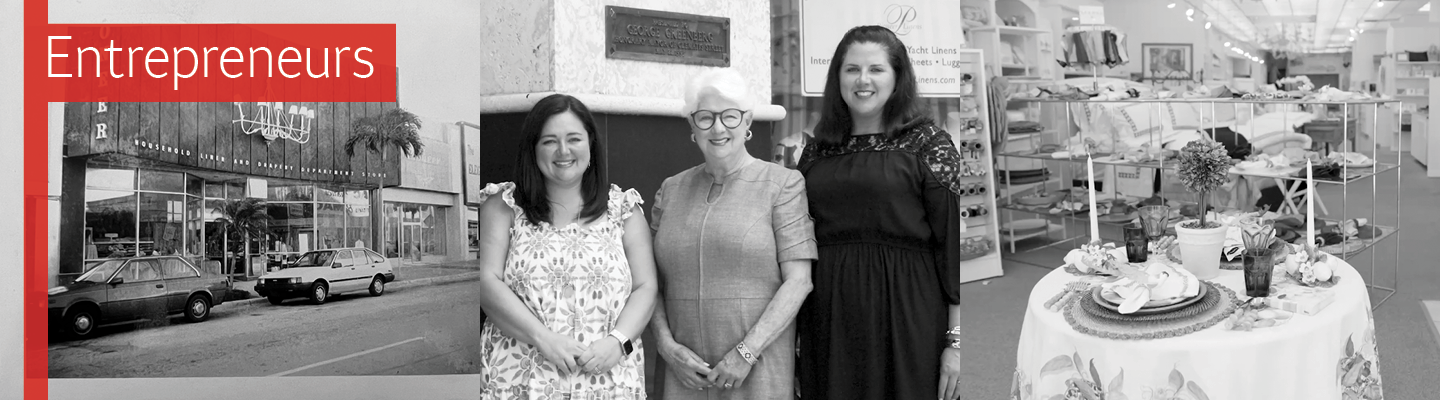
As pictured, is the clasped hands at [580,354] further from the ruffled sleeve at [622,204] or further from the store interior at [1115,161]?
the store interior at [1115,161]

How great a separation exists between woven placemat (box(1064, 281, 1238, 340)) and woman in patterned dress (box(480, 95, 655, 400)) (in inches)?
36.5

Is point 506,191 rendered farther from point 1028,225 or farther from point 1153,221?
point 1028,225

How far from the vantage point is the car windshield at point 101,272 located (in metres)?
3.68

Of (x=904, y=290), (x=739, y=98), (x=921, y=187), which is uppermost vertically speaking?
(x=739, y=98)

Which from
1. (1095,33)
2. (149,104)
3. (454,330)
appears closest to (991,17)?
(1095,33)

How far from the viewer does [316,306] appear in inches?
152

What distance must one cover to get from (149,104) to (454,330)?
1396 millimetres

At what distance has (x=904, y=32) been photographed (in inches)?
234

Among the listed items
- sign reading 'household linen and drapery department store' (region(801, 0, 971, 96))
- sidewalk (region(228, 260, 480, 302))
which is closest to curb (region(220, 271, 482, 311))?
sidewalk (region(228, 260, 480, 302))

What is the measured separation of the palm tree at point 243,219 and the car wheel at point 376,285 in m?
0.42

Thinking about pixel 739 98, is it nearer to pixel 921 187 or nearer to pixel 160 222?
pixel 921 187

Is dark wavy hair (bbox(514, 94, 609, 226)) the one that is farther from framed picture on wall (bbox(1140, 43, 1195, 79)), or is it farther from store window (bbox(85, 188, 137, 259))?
framed picture on wall (bbox(1140, 43, 1195, 79))

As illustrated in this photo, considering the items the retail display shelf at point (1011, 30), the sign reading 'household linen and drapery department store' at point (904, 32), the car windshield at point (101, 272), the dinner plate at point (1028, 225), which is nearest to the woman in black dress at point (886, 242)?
the car windshield at point (101, 272)

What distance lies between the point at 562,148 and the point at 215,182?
7.21 feet
